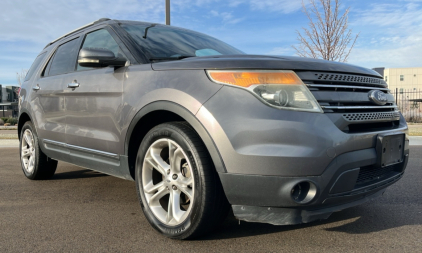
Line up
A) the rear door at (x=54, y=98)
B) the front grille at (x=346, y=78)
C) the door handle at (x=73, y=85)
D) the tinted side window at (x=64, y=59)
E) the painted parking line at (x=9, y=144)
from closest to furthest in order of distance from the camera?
the front grille at (x=346, y=78) → the door handle at (x=73, y=85) → the rear door at (x=54, y=98) → the tinted side window at (x=64, y=59) → the painted parking line at (x=9, y=144)

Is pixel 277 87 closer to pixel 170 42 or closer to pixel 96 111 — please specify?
pixel 170 42

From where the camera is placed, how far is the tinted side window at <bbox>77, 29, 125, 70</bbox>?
340 centimetres

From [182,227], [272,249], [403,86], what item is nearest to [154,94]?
[182,227]

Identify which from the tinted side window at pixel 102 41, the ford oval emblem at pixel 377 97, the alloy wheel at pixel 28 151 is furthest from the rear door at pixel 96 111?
the ford oval emblem at pixel 377 97

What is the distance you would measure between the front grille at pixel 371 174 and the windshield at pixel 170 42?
174 centimetres

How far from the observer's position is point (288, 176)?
2186 millimetres

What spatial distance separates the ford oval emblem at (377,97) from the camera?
2.60 metres

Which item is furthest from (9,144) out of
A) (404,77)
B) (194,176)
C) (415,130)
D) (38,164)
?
(404,77)

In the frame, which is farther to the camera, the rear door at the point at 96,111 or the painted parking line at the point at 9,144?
the painted parking line at the point at 9,144

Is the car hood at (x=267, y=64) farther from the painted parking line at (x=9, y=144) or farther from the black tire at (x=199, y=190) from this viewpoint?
the painted parking line at (x=9, y=144)

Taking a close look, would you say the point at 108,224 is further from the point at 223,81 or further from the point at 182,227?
the point at 223,81

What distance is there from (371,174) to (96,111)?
7.70ft

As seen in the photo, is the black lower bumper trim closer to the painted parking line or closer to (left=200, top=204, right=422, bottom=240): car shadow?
(left=200, top=204, right=422, bottom=240): car shadow

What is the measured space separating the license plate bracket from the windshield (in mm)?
1745
